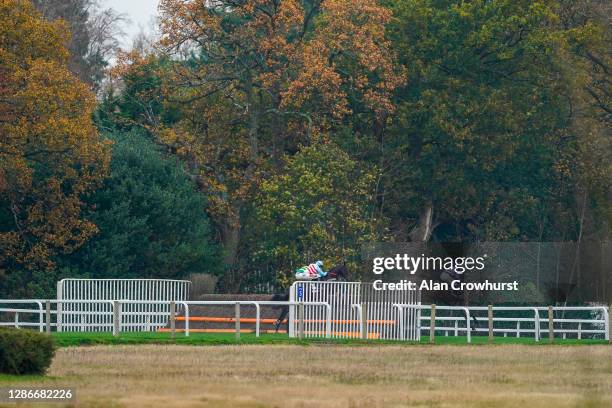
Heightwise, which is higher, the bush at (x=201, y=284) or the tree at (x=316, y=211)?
the tree at (x=316, y=211)

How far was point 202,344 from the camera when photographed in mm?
33812

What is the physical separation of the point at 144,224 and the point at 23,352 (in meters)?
32.2

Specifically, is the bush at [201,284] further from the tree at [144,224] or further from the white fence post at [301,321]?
the white fence post at [301,321]

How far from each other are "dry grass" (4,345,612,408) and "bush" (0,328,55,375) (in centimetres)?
42

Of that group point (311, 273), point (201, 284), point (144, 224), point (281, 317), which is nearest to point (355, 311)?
point (281, 317)

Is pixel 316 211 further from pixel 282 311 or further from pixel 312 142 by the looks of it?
pixel 282 311

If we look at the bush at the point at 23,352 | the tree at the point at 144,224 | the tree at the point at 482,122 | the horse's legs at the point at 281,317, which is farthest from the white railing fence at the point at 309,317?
the bush at the point at 23,352

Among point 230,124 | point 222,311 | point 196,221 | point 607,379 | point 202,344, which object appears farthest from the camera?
point 230,124

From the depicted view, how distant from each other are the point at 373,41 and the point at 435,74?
10.6 ft

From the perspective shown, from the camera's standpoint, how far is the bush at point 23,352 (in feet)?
72.2

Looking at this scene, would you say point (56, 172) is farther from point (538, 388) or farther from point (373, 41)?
point (538, 388)

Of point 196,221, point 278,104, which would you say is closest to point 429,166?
point 278,104

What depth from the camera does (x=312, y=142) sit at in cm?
5719

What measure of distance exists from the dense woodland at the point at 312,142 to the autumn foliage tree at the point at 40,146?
0.11 metres
